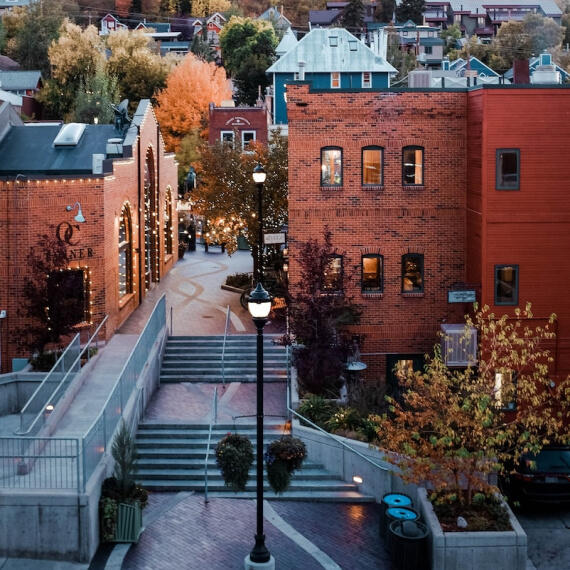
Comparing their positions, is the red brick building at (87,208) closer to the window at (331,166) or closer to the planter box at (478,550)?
the window at (331,166)

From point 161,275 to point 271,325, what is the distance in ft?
36.5

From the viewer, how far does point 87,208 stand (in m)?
28.3

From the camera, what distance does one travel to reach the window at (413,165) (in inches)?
1125

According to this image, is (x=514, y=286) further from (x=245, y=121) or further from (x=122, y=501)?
(x=245, y=121)

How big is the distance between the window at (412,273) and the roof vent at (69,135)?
12.5 m

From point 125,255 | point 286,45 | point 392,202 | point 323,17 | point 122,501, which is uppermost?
point 323,17

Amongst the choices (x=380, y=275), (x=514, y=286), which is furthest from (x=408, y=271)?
(x=514, y=286)

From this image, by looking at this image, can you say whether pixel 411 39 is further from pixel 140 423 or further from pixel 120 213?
pixel 140 423

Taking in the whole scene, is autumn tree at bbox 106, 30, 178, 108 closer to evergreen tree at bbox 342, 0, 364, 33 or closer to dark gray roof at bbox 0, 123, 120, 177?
dark gray roof at bbox 0, 123, 120, 177

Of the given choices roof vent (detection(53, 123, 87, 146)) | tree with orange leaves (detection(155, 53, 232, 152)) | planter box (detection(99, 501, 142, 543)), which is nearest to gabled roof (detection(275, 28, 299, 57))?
tree with orange leaves (detection(155, 53, 232, 152))

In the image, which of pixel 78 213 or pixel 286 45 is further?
pixel 286 45

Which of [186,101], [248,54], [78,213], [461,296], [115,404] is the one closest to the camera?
[115,404]

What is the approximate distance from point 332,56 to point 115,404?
55.4 m

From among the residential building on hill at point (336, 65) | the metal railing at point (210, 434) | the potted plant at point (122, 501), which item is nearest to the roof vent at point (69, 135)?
the metal railing at point (210, 434)
